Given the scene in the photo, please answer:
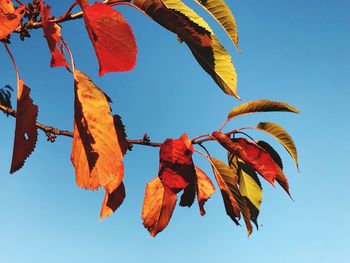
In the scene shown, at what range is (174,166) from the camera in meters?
1.63

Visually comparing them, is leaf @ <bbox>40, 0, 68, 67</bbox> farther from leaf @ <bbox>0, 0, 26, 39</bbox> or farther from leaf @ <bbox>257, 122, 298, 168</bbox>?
leaf @ <bbox>257, 122, 298, 168</bbox>

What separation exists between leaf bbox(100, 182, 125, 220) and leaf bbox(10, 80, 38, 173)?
38 centimetres

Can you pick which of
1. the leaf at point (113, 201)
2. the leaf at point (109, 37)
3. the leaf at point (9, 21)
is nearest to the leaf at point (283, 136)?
the leaf at point (113, 201)

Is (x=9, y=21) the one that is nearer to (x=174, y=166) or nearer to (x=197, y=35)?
(x=197, y=35)

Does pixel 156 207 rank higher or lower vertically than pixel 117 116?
lower

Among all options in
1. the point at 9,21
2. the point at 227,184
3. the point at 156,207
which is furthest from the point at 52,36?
the point at 227,184

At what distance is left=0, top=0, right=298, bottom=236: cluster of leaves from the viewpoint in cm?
113

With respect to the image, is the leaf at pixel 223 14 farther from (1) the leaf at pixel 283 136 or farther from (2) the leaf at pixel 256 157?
(1) the leaf at pixel 283 136

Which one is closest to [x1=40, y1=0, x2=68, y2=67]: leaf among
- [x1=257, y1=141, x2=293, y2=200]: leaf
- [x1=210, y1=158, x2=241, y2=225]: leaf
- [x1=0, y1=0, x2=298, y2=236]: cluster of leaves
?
[x1=0, y1=0, x2=298, y2=236]: cluster of leaves

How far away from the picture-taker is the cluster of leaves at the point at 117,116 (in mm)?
1131

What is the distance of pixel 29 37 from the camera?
144 cm

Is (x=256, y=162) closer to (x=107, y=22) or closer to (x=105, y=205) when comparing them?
(x=105, y=205)

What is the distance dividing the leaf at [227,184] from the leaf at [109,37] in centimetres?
92

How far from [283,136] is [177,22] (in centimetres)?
112
